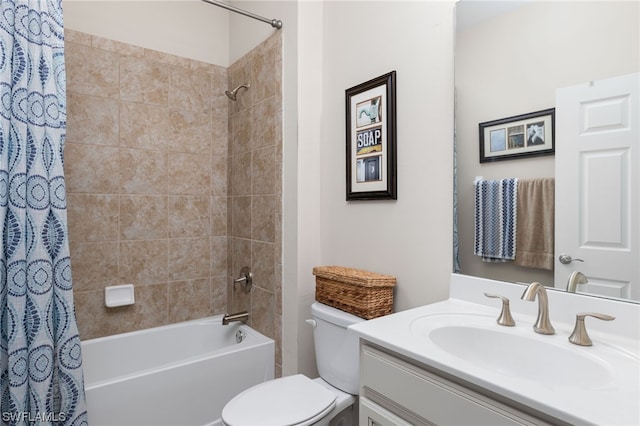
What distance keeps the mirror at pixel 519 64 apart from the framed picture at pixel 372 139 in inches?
12.2

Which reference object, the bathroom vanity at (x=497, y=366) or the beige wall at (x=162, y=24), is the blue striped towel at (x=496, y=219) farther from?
the beige wall at (x=162, y=24)

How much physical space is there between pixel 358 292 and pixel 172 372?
39.2 inches

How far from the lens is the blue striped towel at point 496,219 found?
3.90 feet

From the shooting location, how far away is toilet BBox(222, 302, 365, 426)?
4.21 feet

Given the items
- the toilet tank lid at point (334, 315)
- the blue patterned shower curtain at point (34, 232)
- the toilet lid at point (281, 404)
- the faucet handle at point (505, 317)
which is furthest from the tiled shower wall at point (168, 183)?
the faucet handle at point (505, 317)

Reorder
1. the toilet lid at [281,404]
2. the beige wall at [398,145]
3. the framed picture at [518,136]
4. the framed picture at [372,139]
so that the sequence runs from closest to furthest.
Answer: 1. the framed picture at [518,136]
2. the toilet lid at [281,404]
3. the beige wall at [398,145]
4. the framed picture at [372,139]

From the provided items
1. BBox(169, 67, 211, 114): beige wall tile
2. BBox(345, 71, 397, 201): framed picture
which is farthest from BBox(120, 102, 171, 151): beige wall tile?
BBox(345, 71, 397, 201): framed picture

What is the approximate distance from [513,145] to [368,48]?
2.77ft

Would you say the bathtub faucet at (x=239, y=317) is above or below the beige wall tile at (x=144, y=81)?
below

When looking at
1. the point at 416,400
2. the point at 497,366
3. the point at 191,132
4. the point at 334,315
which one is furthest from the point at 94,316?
the point at 497,366

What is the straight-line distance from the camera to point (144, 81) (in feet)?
7.36

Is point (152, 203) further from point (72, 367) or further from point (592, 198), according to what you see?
point (592, 198)

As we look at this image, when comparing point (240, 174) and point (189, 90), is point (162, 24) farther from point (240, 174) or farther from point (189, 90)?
point (240, 174)

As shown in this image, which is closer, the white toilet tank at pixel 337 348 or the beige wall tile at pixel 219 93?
the white toilet tank at pixel 337 348
